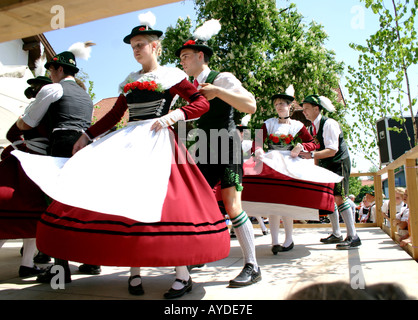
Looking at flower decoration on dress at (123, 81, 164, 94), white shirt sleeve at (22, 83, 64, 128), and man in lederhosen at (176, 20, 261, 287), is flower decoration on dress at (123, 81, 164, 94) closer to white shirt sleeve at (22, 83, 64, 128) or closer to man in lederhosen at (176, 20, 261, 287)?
man in lederhosen at (176, 20, 261, 287)

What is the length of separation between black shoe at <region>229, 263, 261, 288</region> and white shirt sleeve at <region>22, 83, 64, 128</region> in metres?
2.21

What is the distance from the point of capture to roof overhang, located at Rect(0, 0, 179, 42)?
16.1ft

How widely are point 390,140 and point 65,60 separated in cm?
513

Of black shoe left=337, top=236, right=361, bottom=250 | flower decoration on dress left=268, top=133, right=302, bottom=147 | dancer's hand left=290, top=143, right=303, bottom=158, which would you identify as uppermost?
flower decoration on dress left=268, top=133, right=302, bottom=147

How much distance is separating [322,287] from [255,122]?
10492mm

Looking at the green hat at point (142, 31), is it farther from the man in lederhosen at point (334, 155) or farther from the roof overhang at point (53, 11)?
the man in lederhosen at point (334, 155)

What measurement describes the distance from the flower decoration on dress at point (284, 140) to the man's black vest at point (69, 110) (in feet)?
7.39

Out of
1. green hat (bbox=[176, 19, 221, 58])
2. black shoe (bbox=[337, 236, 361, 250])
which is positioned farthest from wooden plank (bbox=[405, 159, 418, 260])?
green hat (bbox=[176, 19, 221, 58])

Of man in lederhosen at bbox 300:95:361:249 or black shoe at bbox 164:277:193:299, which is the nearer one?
black shoe at bbox 164:277:193:299

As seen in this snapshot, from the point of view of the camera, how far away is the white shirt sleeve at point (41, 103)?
3.23 m

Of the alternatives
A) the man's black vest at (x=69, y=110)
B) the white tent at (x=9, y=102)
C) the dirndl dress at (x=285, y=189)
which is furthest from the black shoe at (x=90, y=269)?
the white tent at (x=9, y=102)

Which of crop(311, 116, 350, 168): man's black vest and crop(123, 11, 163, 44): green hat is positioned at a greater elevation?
crop(123, 11, 163, 44): green hat

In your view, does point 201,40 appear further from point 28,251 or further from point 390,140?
point 390,140
